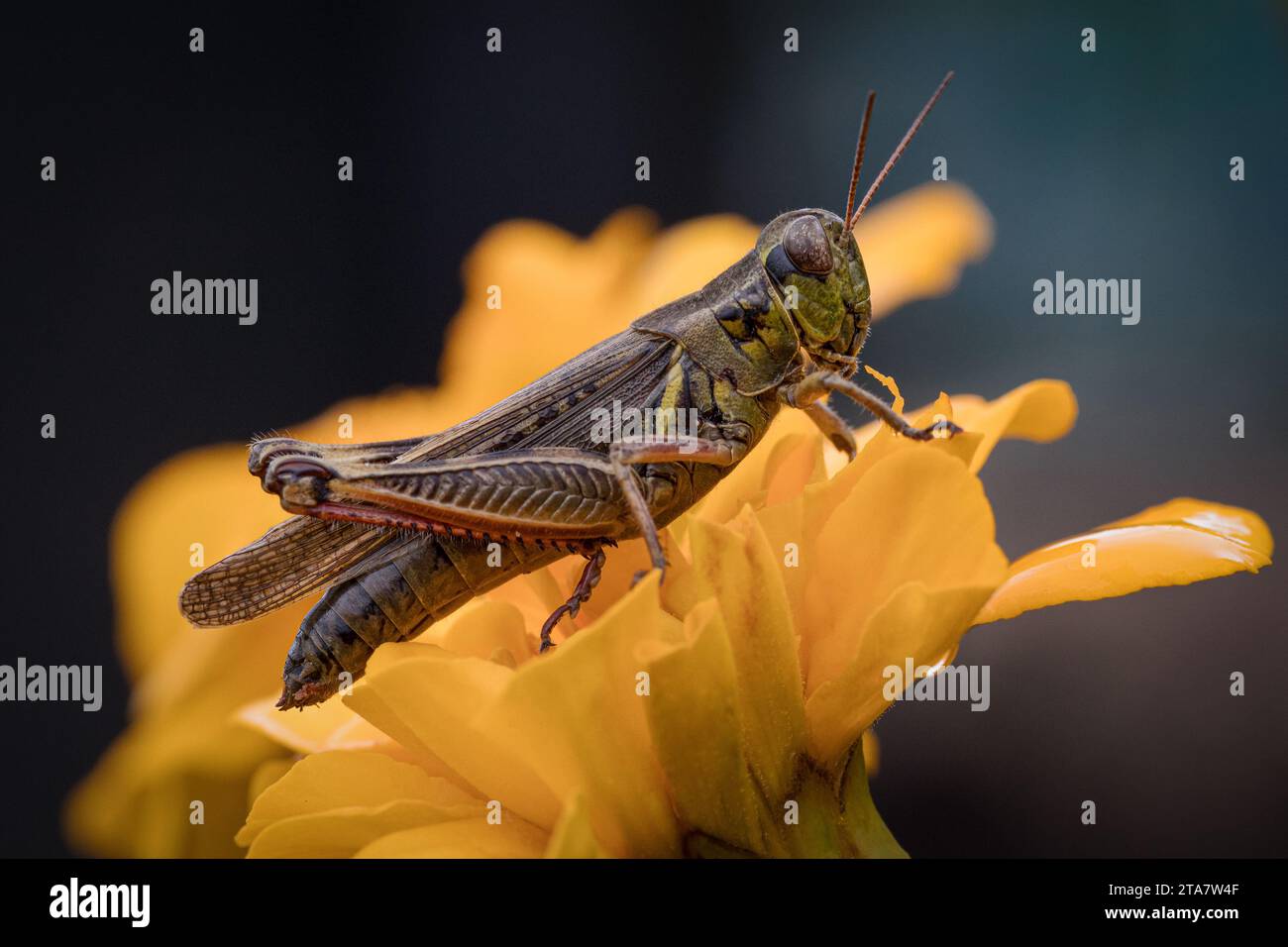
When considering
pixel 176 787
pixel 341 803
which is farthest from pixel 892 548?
pixel 176 787

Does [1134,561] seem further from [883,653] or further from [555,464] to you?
[555,464]

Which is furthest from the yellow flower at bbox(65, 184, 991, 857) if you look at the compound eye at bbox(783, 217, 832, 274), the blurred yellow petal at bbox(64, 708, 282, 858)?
the compound eye at bbox(783, 217, 832, 274)

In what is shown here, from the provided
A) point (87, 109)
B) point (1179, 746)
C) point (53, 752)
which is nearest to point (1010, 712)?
point (1179, 746)

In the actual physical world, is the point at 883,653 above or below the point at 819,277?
below

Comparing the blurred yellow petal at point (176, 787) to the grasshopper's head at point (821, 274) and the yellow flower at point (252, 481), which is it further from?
the grasshopper's head at point (821, 274)

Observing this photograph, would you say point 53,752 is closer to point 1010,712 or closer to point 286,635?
point 286,635

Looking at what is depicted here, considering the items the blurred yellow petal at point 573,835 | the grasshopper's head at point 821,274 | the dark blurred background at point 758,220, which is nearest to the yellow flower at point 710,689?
the blurred yellow petal at point 573,835
